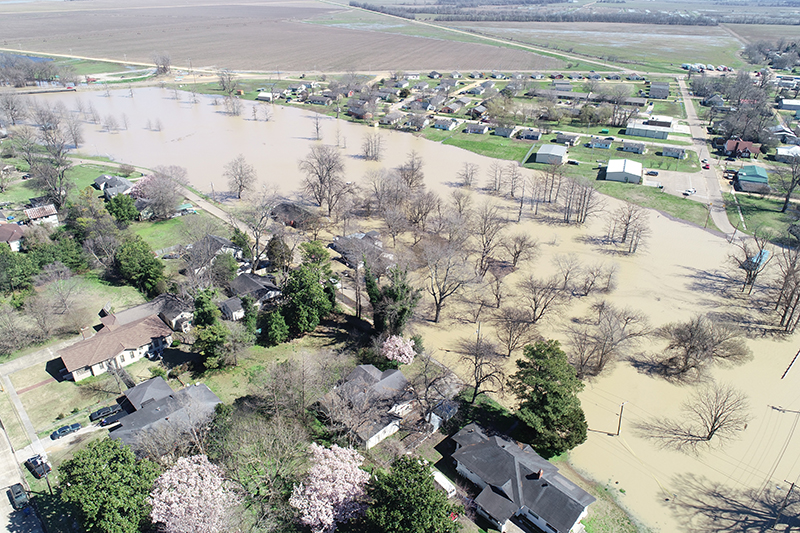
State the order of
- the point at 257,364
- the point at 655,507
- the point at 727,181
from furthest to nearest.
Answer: the point at 727,181 < the point at 257,364 < the point at 655,507

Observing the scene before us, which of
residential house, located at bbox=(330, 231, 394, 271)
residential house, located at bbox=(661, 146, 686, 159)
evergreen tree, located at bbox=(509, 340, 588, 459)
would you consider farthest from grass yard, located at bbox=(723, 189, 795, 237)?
residential house, located at bbox=(330, 231, 394, 271)

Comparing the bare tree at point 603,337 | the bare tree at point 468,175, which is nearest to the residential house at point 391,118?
the bare tree at point 468,175

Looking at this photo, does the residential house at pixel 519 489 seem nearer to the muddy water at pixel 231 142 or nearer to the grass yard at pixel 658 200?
the grass yard at pixel 658 200

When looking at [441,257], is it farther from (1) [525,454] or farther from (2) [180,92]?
(2) [180,92]

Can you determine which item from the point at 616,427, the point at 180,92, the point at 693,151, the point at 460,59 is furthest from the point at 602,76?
the point at 616,427

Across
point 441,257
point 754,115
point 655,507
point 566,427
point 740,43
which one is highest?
point 740,43
